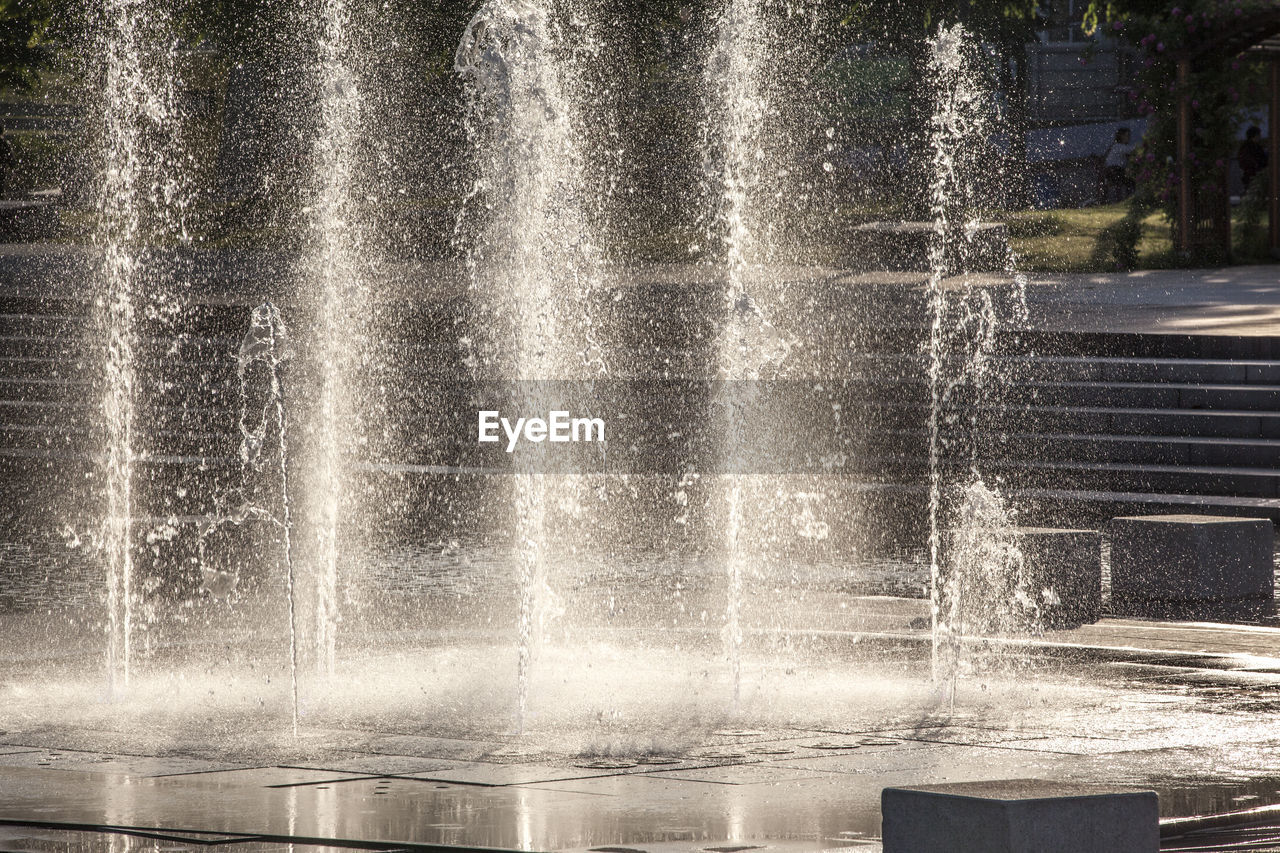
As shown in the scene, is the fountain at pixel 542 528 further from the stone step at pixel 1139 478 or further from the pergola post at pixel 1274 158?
the pergola post at pixel 1274 158

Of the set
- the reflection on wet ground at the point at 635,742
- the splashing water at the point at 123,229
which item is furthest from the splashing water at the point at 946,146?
the reflection on wet ground at the point at 635,742

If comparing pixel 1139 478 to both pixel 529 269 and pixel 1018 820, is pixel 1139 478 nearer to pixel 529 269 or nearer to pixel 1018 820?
pixel 529 269

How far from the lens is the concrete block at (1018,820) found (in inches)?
177

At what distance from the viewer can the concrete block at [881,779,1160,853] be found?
449 cm

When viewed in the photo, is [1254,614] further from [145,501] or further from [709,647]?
[145,501]

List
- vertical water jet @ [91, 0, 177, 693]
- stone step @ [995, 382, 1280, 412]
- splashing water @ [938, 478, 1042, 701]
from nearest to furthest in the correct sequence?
splashing water @ [938, 478, 1042, 701] → vertical water jet @ [91, 0, 177, 693] → stone step @ [995, 382, 1280, 412]

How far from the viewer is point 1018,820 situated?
4.48 meters

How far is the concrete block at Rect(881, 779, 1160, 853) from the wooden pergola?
63.0 ft

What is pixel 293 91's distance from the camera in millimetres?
34781

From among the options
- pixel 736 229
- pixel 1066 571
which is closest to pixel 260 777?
pixel 1066 571

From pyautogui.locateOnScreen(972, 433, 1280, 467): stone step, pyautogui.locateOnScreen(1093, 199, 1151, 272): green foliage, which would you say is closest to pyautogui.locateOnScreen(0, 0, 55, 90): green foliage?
pyautogui.locateOnScreen(1093, 199, 1151, 272): green foliage

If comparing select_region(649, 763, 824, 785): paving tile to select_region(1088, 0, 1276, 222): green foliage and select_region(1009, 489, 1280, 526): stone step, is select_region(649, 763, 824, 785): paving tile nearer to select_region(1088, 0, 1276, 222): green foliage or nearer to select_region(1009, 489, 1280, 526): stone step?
select_region(1009, 489, 1280, 526): stone step

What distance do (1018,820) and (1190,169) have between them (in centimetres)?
1957

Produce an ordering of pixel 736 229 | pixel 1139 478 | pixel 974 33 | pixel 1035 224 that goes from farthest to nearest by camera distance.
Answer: pixel 974 33
pixel 736 229
pixel 1035 224
pixel 1139 478
